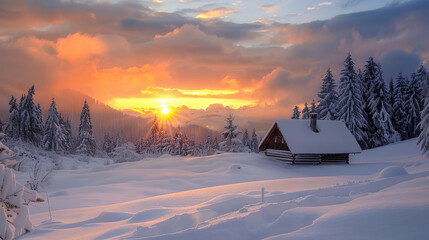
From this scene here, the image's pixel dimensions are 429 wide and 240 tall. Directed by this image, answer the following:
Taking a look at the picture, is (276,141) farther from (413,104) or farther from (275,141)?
(413,104)

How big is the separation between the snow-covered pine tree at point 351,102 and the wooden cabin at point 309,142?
30.3 feet

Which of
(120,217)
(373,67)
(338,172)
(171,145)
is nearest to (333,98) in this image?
(373,67)

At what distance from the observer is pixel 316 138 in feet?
110

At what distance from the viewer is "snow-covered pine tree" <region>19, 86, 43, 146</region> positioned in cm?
5550

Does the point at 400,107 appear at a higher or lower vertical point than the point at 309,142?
higher

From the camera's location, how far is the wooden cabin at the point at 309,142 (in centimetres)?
3228

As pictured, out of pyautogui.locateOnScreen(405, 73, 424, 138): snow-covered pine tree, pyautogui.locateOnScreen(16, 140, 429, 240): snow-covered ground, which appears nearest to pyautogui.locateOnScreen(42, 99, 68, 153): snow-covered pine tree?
pyautogui.locateOnScreen(16, 140, 429, 240): snow-covered ground

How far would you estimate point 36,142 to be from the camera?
189 ft

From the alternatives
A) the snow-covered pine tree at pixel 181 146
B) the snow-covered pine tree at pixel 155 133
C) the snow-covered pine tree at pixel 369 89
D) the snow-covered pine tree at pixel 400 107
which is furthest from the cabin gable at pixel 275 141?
the snow-covered pine tree at pixel 155 133

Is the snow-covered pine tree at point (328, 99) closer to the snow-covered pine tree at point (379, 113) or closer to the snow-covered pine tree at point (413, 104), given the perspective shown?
Answer: the snow-covered pine tree at point (379, 113)

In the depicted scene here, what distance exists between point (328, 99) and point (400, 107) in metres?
14.2

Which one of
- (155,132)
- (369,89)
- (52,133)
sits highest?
(369,89)

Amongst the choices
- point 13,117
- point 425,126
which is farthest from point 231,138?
point 13,117

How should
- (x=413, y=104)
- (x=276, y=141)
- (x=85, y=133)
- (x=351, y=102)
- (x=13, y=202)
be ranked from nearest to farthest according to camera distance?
(x=13, y=202), (x=276, y=141), (x=351, y=102), (x=413, y=104), (x=85, y=133)
